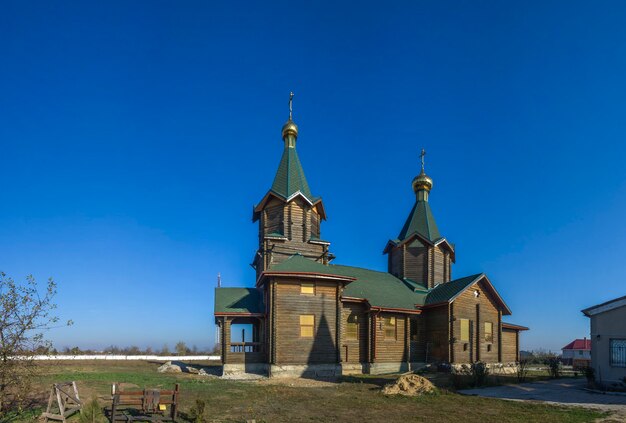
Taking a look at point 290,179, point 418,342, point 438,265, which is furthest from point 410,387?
point 438,265

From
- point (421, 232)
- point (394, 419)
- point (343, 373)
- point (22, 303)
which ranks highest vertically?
point (421, 232)

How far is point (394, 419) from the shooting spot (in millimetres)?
14836

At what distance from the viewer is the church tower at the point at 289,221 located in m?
32.5

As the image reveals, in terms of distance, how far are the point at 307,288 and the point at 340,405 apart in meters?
11.1

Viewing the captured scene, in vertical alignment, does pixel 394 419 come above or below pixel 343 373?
above

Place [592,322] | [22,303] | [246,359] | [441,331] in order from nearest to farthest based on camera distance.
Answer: [22,303] < [592,322] < [246,359] < [441,331]

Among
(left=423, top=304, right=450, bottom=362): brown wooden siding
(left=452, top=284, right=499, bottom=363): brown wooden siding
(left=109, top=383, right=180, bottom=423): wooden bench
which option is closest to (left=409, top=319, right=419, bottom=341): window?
(left=423, top=304, right=450, bottom=362): brown wooden siding

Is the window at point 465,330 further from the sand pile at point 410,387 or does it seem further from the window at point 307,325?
the sand pile at point 410,387

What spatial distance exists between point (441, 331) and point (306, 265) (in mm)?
11232

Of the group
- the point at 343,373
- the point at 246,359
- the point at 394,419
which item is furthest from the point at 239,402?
the point at 343,373

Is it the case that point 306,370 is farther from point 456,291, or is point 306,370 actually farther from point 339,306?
point 456,291

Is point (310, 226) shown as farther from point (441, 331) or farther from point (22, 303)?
point (22, 303)

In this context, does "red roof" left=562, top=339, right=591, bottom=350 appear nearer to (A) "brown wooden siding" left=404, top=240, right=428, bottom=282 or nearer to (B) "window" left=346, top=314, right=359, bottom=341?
(A) "brown wooden siding" left=404, top=240, right=428, bottom=282

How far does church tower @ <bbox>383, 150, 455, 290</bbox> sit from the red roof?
3896cm
